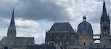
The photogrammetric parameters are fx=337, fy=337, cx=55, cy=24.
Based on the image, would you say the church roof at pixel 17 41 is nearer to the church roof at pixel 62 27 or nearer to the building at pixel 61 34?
the building at pixel 61 34

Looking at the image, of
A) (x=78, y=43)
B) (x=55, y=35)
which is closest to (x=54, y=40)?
(x=55, y=35)

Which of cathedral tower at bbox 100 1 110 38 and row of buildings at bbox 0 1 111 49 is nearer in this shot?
row of buildings at bbox 0 1 111 49

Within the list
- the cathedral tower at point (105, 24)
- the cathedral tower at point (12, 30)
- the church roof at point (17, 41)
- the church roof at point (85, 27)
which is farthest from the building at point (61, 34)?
the cathedral tower at point (12, 30)

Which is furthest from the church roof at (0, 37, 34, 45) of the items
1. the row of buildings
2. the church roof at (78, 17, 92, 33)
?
the church roof at (78, 17, 92, 33)

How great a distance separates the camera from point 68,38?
157750 millimetres

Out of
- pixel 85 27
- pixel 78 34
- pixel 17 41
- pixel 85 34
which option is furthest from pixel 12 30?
pixel 85 27

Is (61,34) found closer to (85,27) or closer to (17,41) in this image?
(85,27)

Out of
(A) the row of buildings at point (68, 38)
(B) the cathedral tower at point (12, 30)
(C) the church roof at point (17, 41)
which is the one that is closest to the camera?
(A) the row of buildings at point (68, 38)

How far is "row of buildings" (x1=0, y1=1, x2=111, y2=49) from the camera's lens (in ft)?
469

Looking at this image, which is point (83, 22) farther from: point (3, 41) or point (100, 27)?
point (3, 41)

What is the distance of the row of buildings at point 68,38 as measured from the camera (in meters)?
143

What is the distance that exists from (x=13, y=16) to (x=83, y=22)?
179 feet

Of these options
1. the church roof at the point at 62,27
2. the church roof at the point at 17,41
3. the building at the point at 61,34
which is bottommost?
the church roof at the point at 17,41

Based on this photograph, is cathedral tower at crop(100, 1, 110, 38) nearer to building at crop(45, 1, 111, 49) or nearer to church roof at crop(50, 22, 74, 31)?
building at crop(45, 1, 111, 49)
